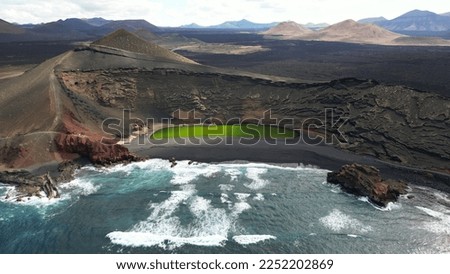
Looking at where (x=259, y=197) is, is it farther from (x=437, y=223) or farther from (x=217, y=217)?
(x=437, y=223)

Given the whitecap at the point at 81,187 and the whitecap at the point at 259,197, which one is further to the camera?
the whitecap at the point at 81,187

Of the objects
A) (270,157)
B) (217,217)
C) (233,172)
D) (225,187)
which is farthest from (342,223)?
(270,157)

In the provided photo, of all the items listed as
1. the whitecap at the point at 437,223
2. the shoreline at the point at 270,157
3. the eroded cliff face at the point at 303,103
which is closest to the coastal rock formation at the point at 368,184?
the whitecap at the point at 437,223

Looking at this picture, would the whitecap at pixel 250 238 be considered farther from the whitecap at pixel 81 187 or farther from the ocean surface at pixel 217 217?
the whitecap at pixel 81 187

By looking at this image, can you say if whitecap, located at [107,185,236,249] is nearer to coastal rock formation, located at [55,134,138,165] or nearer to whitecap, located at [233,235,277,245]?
whitecap, located at [233,235,277,245]

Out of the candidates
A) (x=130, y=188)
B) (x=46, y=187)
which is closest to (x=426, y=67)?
(x=130, y=188)

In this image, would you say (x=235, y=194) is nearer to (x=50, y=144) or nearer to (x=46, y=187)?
(x=46, y=187)

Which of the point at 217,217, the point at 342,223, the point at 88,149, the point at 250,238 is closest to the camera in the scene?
the point at 250,238
